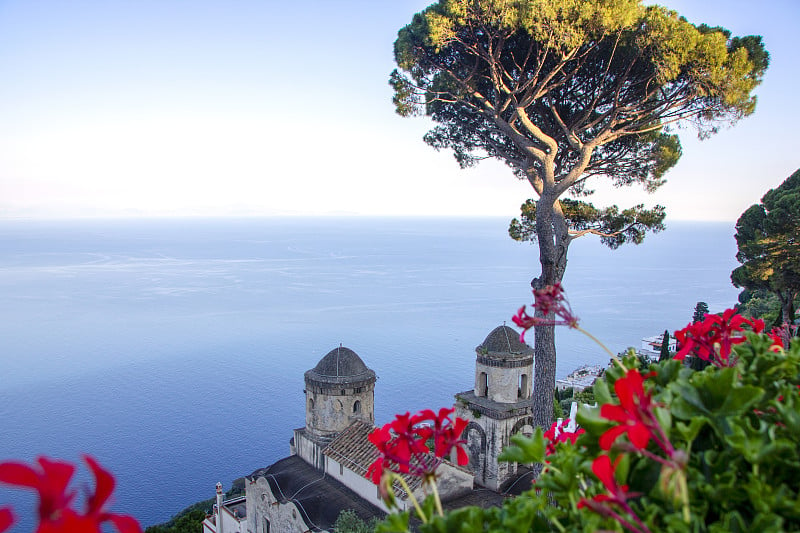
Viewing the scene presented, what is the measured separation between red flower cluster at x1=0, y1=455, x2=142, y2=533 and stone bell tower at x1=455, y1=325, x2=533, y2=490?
525 inches

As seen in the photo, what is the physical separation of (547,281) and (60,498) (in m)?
11.7

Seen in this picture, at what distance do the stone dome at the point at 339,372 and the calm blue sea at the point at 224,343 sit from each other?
20.9 m

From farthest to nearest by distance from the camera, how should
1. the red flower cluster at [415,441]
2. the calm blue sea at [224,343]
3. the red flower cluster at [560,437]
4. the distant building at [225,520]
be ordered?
1. the calm blue sea at [224,343]
2. the distant building at [225,520]
3. the red flower cluster at [560,437]
4. the red flower cluster at [415,441]

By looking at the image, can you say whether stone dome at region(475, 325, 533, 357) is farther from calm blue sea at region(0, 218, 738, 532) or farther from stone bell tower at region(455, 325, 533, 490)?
calm blue sea at region(0, 218, 738, 532)

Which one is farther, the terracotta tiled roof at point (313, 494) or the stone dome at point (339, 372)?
the stone dome at point (339, 372)

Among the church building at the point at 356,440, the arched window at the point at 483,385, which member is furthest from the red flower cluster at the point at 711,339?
the arched window at the point at 483,385

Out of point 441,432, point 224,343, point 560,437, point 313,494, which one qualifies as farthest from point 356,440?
point 224,343

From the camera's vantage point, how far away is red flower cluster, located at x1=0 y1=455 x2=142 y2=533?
1.14 m

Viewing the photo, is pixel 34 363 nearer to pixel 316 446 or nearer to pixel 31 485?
pixel 316 446

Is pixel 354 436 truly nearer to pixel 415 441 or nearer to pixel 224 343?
pixel 415 441

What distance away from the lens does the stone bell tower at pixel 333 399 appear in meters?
14.2

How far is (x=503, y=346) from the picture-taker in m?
14.6

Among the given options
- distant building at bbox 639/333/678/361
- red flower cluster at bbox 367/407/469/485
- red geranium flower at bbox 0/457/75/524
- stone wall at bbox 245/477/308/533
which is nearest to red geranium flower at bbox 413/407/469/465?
red flower cluster at bbox 367/407/469/485

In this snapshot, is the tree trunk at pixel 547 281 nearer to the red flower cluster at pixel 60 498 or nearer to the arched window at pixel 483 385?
the arched window at pixel 483 385
